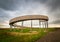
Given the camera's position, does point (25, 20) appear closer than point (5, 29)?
No

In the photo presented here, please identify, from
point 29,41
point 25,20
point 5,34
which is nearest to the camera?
point 29,41

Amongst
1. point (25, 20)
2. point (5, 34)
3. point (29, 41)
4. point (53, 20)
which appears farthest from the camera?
point (25, 20)

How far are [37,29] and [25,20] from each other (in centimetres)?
47

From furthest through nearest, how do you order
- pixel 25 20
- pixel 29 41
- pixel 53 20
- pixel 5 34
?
pixel 25 20 → pixel 53 20 → pixel 5 34 → pixel 29 41

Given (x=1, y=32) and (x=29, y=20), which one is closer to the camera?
(x=1, y=32)

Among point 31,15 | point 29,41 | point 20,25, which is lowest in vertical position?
point 29,41

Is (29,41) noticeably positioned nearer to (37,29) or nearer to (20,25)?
(37,29)

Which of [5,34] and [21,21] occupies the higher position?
[21,21]

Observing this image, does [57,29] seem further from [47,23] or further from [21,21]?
[21,21]

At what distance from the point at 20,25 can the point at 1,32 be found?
2.75ft

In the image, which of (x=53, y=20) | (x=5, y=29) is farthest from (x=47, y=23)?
(x=5, y=29)

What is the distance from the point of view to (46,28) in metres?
4.84

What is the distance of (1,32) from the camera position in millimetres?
4191

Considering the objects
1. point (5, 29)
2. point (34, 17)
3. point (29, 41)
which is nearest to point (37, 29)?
point (34, 17)
